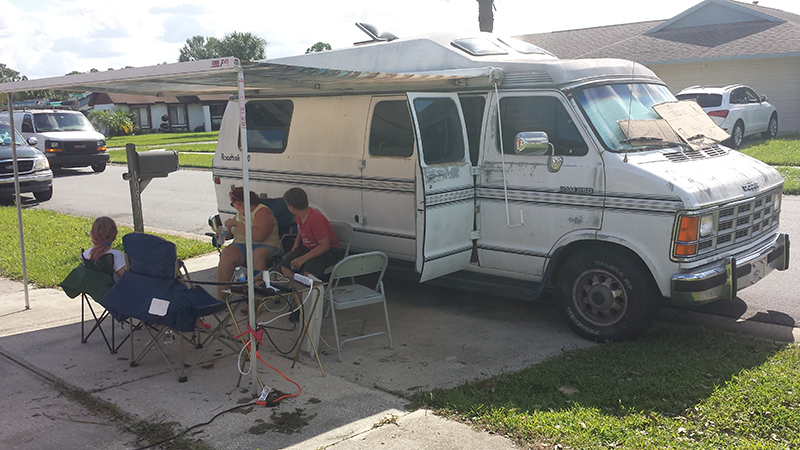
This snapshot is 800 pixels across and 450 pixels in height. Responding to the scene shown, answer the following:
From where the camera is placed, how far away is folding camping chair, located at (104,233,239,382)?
514 centimetres

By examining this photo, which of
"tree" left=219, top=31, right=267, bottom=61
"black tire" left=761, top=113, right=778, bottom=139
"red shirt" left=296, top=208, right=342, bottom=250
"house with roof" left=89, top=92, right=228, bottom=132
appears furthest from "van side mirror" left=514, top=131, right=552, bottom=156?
"tree" left=219, top=31, right=267, bottom=61

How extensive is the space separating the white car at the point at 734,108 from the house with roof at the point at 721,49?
3210mm

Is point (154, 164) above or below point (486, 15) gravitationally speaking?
below

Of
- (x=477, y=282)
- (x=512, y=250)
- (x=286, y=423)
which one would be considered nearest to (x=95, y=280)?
(x=286, y=423)

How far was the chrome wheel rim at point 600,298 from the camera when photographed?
583cm

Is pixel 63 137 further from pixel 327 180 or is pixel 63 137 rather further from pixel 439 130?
pixel 439 130

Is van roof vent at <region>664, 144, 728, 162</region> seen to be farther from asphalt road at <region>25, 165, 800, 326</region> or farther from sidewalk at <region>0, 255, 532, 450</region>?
sidewalk at <region>0, 255, 532, 450</region>

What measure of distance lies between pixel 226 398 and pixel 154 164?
14.4 feet

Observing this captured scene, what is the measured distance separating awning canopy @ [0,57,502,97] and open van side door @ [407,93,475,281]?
271 millimetres

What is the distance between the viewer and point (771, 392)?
460 centimetres

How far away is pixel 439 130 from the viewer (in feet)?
21.0

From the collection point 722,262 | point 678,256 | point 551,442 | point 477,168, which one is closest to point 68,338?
point 477,168

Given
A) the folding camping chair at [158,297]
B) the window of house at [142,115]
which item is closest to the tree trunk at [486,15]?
the folding camping chair at [158,297]

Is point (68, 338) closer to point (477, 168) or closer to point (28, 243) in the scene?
point (477, 168)
